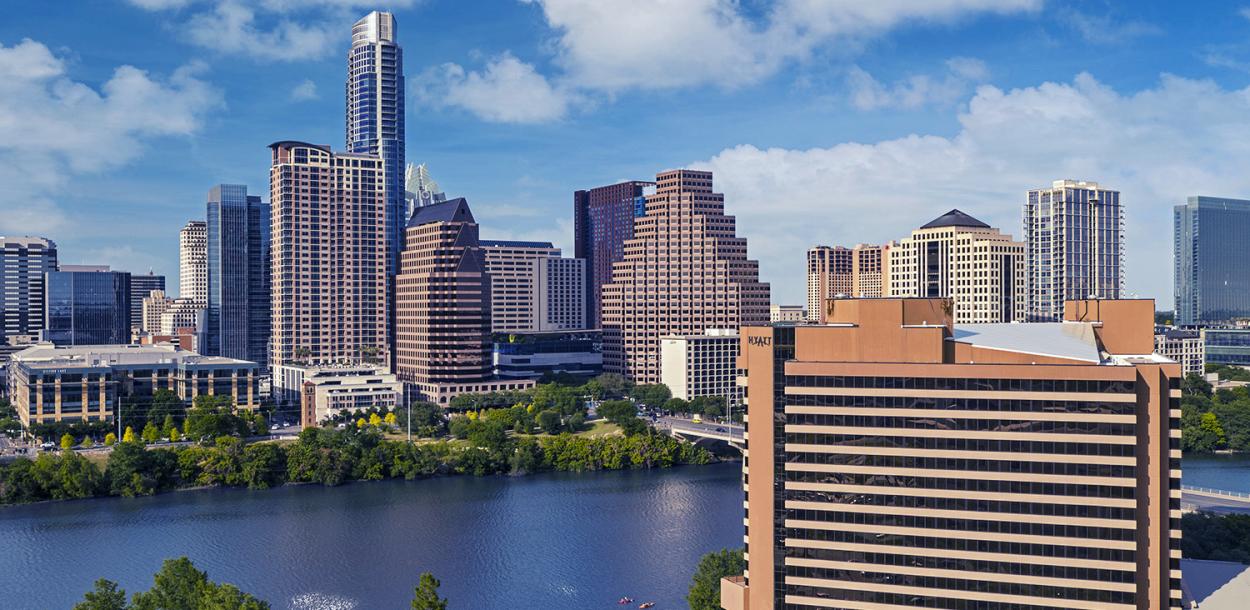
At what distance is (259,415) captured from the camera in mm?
135500

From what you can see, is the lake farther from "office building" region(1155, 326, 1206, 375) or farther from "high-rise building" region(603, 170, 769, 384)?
"office building" region(1155, 326, 1206, 375)

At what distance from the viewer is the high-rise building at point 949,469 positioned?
5028 cm

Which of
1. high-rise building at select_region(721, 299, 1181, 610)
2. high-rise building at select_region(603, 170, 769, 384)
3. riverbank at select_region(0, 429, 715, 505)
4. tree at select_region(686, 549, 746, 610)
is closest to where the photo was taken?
high-rise building at select_region(721, 299, 1181, 610)

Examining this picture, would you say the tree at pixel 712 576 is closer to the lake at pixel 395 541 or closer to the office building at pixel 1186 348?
the lake at pixel 395 541

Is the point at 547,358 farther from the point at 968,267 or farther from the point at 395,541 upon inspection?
the point at 395,541

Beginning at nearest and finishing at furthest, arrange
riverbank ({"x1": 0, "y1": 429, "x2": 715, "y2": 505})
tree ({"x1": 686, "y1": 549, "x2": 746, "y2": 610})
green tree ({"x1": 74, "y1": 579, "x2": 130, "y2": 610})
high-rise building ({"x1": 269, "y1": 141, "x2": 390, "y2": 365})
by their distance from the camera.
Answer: green tree ({"x1": 74, "y1": 579, "x2": 130, "y2": 610}), tree ({"x1": 686, "y1": 549, "x2": 746, "y2": 610}), riverbank ({"x1": 0, "y1": 429, "x2": 715, "y2": 505}), high-rise building ({"x1": 269, "y1": 141, "x2": 390, "y2": 365})

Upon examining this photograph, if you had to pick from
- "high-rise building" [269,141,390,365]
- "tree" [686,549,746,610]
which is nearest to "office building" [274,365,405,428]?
"high-rise building" [269,141,390,365]

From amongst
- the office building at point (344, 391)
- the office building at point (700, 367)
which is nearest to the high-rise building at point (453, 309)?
the office building at point (344, 391)

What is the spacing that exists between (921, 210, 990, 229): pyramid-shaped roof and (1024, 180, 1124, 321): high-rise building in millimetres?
16402

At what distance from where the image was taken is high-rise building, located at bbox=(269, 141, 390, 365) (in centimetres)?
18100

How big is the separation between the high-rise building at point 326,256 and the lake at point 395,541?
77.8 meters

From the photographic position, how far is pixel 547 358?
18325cm

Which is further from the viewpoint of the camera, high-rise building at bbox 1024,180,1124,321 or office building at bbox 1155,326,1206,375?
office building at bbox 1155,326,1206,375

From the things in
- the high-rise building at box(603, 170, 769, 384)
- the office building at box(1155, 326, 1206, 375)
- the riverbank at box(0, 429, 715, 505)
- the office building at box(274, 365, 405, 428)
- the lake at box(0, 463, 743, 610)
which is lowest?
the lake at box(0, 463, 743, 610)
